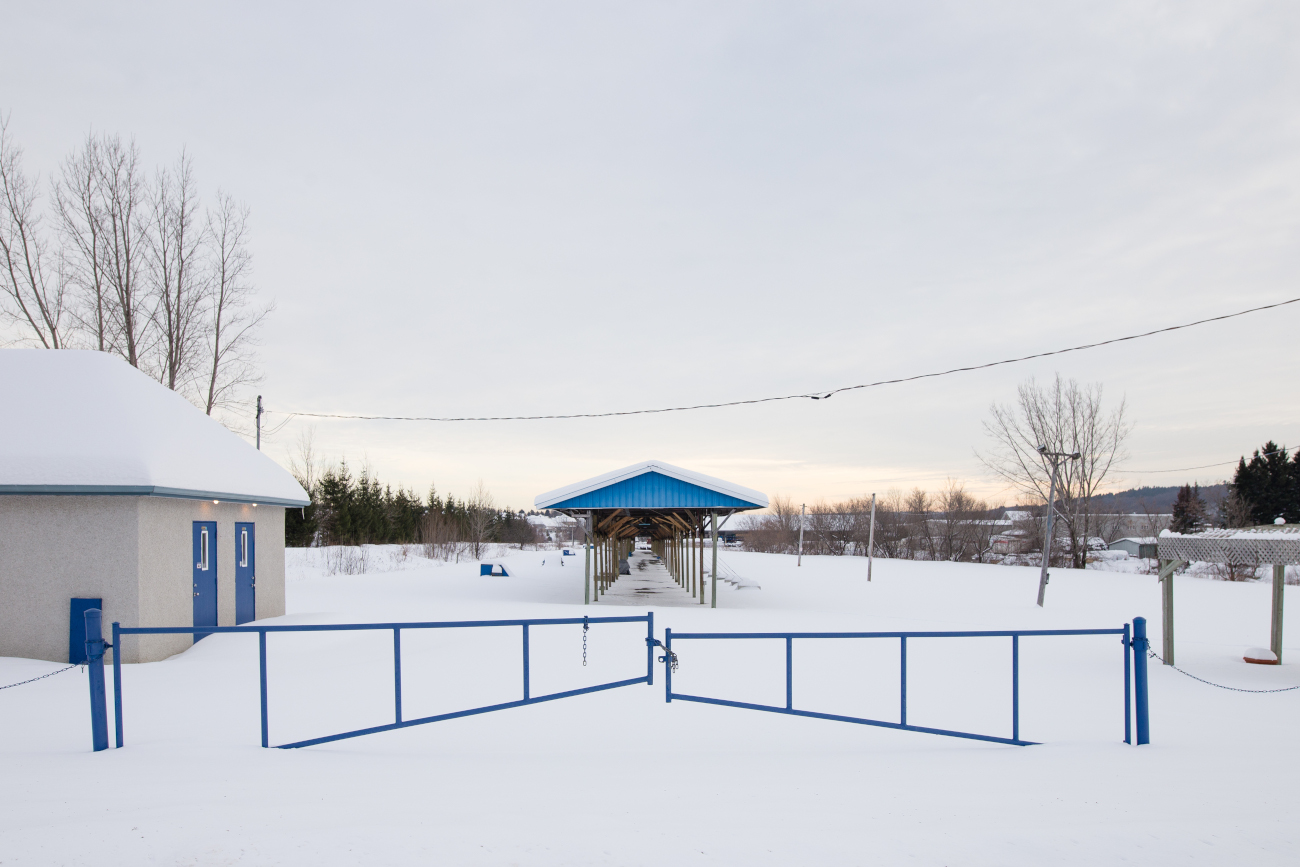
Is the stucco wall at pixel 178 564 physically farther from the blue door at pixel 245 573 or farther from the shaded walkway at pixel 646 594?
the shaded walkway at pixel 646 594

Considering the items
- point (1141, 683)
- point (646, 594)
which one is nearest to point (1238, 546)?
point (1141, 683)

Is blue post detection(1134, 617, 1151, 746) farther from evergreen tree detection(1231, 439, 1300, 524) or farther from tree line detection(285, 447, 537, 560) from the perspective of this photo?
evergreen tree detection(1231, 439, 1300, 524)

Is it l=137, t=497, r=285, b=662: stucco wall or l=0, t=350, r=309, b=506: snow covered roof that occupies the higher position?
l=0, t=350, r=309, b=506: snow covered roof

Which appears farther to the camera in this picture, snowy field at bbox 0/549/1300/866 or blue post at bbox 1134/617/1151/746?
blue post at bbox 1134/617/1151/746

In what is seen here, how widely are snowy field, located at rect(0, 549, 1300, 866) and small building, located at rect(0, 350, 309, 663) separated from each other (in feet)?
2.19

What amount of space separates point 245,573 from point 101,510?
3.47m

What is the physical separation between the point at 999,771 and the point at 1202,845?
54.5 inches

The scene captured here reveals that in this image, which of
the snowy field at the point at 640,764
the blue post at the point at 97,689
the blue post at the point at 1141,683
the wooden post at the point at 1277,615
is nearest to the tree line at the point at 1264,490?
the wooden post at the point at 1277,615

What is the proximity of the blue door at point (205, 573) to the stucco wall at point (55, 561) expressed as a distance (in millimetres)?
1512

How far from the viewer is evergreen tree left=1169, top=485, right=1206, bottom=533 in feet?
196

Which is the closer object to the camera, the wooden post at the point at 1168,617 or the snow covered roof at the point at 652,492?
the wooden post at the point at 1168,617

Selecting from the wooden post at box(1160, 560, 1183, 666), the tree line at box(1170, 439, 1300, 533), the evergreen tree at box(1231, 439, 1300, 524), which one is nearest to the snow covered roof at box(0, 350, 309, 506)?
the wooden post at box(1160, 560, 1183, 666)

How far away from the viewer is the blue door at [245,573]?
496 inches

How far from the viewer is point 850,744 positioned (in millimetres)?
6363
